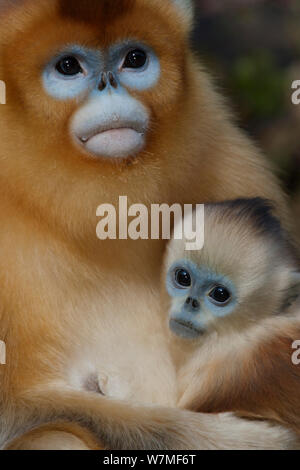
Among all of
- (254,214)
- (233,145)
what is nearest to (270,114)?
(233,145)

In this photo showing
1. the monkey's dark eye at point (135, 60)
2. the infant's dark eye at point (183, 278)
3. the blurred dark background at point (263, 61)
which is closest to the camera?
the monkey's dark eye at point (135, 60)

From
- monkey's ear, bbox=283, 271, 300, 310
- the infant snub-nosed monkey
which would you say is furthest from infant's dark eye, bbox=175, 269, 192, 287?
monkey's ear, bbox=283, 271, 300, 310

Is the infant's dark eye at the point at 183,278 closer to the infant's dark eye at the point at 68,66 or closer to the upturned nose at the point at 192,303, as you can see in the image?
the upturned nose at the point at 192,303

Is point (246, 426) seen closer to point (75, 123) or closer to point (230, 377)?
point (230, 377)

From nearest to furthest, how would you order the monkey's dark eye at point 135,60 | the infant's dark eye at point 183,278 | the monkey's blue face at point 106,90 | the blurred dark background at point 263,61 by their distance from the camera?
the monkey's blue face at point 106,90 < the monkey's dark eye at point 135,60 < the infant's dark eye at point 183,278 < the blurred dark background at point 263,61

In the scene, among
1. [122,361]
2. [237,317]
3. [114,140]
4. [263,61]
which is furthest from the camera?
[263,61]

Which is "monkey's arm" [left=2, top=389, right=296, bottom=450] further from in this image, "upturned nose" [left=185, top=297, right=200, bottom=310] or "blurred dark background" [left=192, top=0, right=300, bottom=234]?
"blurred dark background" [left=192, top=0, right=300, bottom=234]

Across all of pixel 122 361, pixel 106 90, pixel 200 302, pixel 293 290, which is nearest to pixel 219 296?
pixel 200 302

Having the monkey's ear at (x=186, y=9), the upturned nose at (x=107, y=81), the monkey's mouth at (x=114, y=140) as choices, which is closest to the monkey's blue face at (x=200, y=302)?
the monkey's mouth at (x=114, y=140)

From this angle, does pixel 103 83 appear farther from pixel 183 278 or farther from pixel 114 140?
pixel 183 278
